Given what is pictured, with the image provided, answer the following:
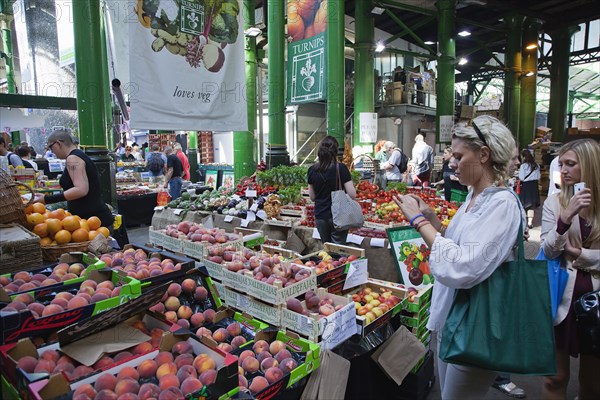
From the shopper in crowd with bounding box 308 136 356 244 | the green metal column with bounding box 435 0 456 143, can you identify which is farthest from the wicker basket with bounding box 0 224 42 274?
the green metal column with bounding box 435 0 456 143

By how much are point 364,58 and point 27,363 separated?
12.2 metres

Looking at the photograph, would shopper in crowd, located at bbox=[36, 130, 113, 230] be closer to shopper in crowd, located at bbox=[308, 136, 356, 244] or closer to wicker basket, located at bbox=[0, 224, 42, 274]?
wicker basket, located at bbox=[0, 224, 42, 274]

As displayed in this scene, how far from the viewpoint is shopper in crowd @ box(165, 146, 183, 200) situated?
985 centimetres

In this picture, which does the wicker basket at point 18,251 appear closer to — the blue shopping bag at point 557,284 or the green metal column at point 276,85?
→ the blue shopping bag at point 557,284

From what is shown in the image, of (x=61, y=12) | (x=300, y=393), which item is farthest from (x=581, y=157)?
(x=61, y=12)

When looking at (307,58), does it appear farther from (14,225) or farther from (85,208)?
(14,225)

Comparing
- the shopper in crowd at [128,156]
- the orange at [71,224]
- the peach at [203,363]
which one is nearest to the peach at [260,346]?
the peach at [203,363]

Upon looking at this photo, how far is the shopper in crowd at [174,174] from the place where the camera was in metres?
9.85

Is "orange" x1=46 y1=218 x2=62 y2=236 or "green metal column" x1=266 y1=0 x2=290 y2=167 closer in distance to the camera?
"orange" x1=46 y1=218 x2=62 y2=236

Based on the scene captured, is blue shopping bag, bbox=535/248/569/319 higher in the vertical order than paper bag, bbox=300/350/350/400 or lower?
higher

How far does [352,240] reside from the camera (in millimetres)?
4723

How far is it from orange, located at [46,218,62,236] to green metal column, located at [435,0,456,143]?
1279cm

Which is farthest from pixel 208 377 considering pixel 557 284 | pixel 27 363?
pixel 557 284

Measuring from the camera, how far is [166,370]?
1604 mm
